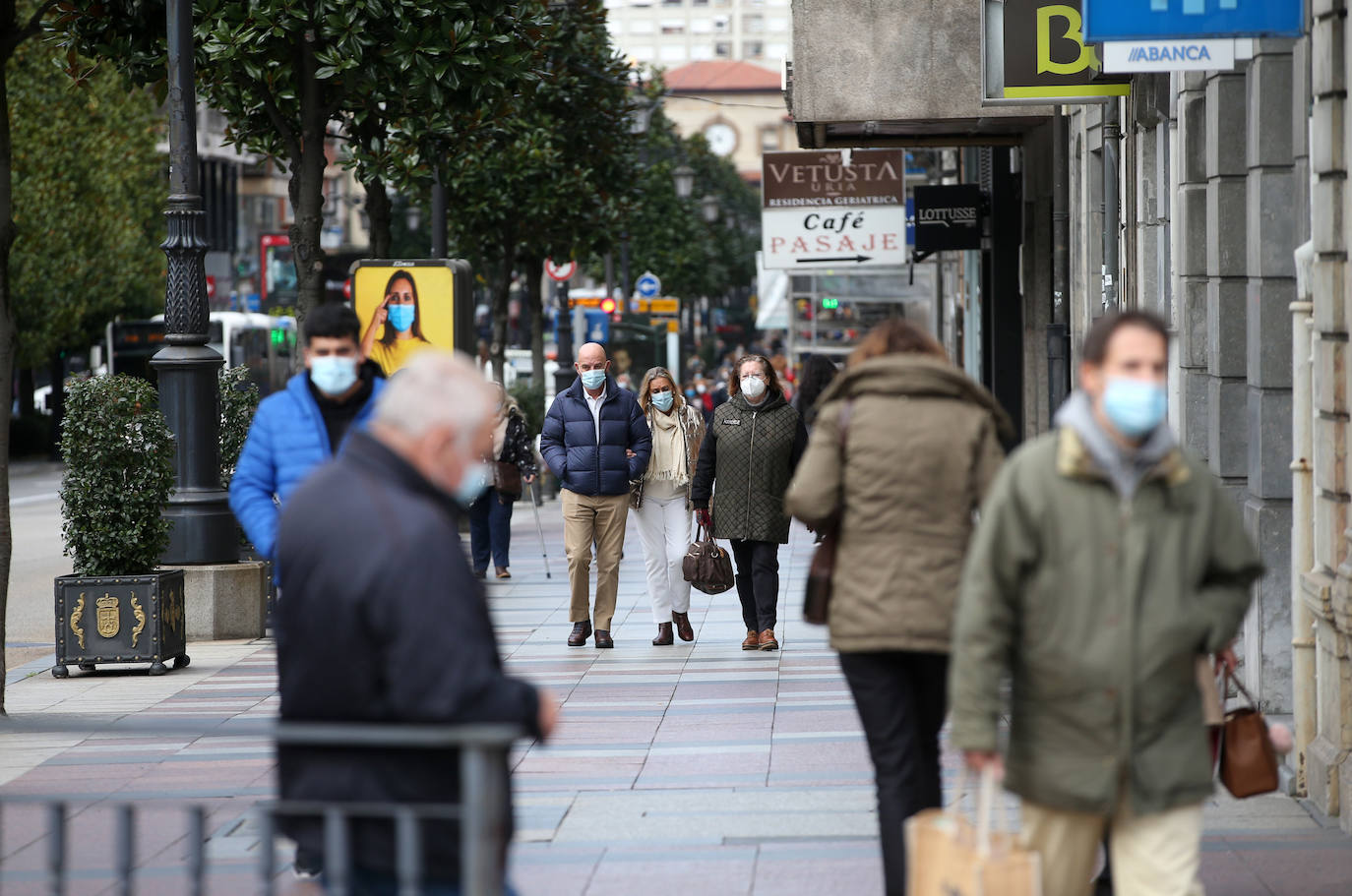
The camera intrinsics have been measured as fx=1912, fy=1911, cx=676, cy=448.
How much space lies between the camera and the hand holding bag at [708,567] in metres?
11.5

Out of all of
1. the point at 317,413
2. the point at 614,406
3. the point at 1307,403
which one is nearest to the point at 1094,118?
the point at 614,406

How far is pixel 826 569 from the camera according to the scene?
536cm

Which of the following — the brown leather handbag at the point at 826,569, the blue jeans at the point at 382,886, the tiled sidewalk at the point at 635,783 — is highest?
the brown leather handbag at the point at 826,569

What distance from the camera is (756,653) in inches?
450

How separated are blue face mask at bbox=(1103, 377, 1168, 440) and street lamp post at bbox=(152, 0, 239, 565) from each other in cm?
916

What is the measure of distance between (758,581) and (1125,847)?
7.23 metres

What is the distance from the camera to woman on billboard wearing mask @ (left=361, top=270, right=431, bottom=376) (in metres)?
12.9

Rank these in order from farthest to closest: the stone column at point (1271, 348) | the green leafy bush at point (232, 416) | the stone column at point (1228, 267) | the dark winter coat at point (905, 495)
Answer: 1. the green leafy bush at point (232, 416)
2. the stone column at point (1228, 267)
3. the stone column at point (1271, 348)
4. the dark winter coat at point (905, 495)

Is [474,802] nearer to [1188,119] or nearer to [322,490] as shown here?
[322,490]

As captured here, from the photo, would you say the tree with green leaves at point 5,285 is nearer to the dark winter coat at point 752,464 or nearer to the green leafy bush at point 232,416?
the green leafy bush at point 232,416

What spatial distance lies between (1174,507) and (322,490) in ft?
5.79

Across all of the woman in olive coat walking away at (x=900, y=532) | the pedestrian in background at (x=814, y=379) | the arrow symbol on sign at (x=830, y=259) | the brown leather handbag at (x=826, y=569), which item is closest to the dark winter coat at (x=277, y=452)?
the brown leather handbag at (x=826, y=569)

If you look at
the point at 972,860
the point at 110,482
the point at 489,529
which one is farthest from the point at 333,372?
the point at 489,529

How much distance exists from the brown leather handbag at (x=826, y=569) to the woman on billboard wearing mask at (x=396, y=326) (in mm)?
7831
